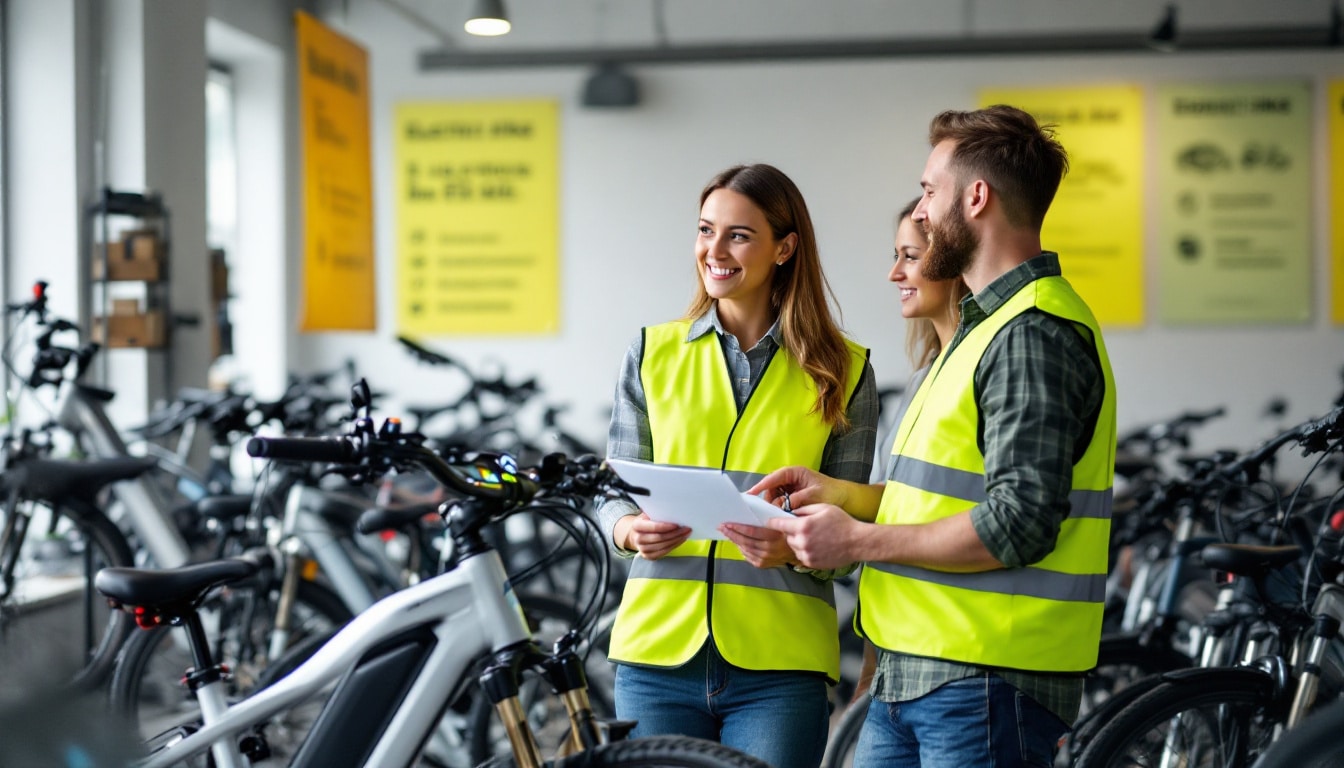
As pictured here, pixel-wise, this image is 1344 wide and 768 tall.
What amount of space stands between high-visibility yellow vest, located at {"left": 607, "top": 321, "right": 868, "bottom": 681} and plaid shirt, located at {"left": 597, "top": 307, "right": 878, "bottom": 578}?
0.02m

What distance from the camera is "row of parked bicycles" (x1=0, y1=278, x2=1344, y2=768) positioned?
5.54 ft

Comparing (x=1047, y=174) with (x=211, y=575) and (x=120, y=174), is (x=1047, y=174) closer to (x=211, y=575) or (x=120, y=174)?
(x=211, y=575)

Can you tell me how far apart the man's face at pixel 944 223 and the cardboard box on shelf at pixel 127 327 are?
13.6 ft

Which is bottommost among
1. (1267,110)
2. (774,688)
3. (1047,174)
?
(774,688)

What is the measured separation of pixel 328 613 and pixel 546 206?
4.13m

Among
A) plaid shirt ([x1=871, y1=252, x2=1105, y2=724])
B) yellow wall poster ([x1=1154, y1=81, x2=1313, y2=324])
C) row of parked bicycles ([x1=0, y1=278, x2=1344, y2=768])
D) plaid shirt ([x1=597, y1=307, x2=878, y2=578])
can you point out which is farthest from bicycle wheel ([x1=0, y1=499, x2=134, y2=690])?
yellow wall poster ([x1=1154, y1=81, x2=1313, y2=324])

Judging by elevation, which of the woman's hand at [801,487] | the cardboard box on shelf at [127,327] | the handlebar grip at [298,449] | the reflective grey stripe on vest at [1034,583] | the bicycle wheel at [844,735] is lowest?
the bicycle wheel at [844,735]

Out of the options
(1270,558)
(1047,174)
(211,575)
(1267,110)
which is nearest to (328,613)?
(211,575)

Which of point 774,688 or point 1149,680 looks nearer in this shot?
point 774,688

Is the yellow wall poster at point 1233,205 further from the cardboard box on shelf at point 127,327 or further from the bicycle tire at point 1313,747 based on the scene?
the bicycle tire at point 1313,747

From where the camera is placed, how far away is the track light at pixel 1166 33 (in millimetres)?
6379

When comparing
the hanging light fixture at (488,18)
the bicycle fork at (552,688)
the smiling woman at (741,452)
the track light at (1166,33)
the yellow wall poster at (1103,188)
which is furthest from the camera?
the yellow wall poster at (1103,188)

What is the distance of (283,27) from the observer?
710 cm

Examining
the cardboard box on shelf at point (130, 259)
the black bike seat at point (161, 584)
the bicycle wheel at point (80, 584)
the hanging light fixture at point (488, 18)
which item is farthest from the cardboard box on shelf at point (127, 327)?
the black bike seat at point (161, 584)
